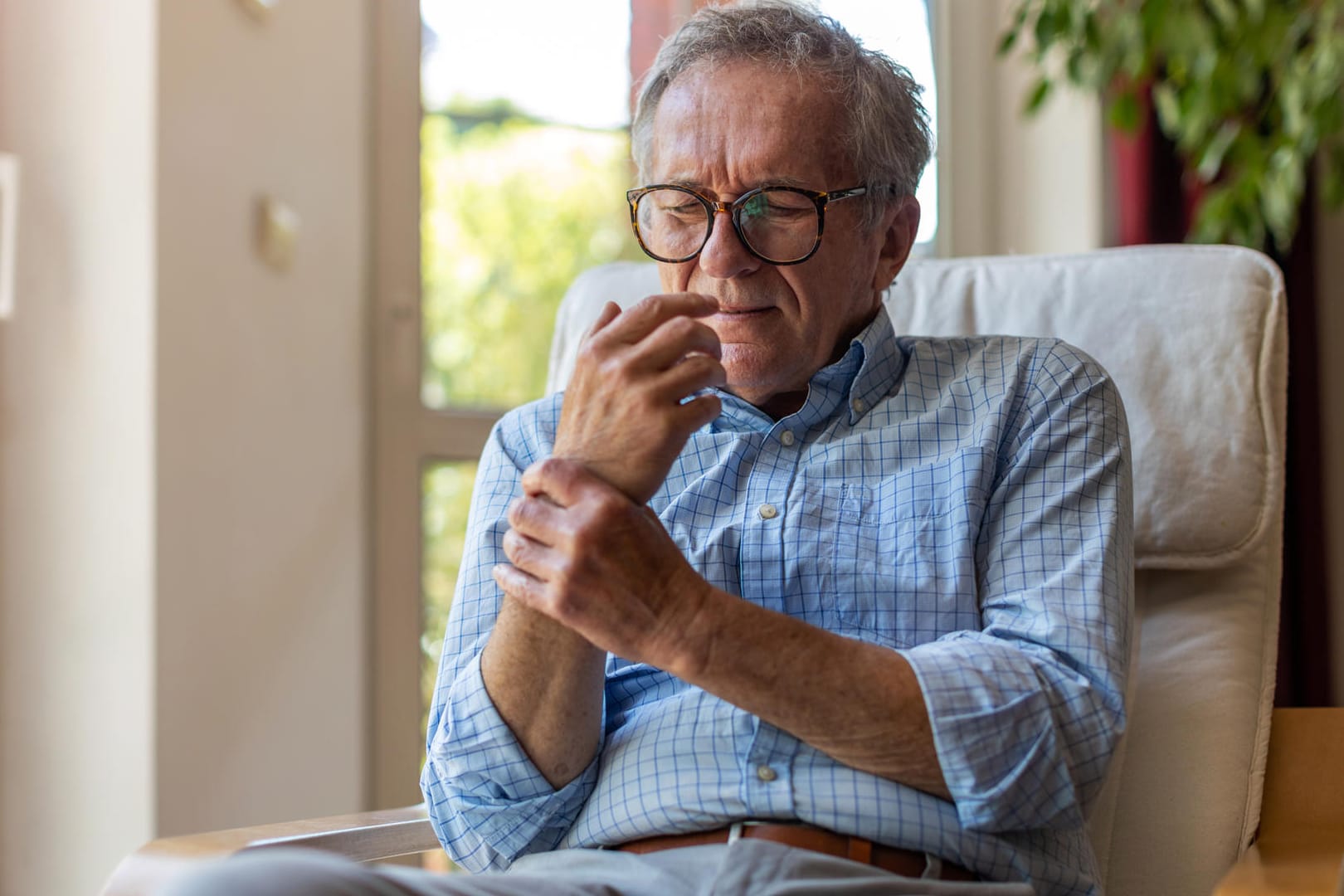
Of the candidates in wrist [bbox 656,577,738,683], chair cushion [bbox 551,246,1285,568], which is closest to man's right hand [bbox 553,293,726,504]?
wrist [bbox 656,577,738,683]

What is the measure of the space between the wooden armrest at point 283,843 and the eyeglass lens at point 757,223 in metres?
0.62

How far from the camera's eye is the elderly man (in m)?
1.10

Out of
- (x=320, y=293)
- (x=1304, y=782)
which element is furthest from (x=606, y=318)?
(x=320, y=293)

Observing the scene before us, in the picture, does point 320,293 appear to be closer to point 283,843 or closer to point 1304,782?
point 283,843

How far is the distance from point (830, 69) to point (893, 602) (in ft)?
1.74

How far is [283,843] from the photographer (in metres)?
1.25

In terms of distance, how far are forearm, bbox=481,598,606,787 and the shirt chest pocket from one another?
0.23 meters

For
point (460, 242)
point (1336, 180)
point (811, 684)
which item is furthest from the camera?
point (460, 242)

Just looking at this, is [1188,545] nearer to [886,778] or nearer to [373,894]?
[886,778]

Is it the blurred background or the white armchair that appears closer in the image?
the white armchair

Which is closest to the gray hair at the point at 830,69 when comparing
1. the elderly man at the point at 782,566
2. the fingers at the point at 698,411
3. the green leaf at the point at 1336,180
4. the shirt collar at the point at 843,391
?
the elderly man at the point at 782,566

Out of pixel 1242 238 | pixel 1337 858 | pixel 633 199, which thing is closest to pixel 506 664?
pixel 633 199

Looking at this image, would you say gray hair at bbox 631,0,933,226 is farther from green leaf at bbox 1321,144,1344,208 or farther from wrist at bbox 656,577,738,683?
green leaf at bbox 1321,144,1344,208

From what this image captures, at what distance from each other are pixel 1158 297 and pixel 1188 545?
0.29 m
